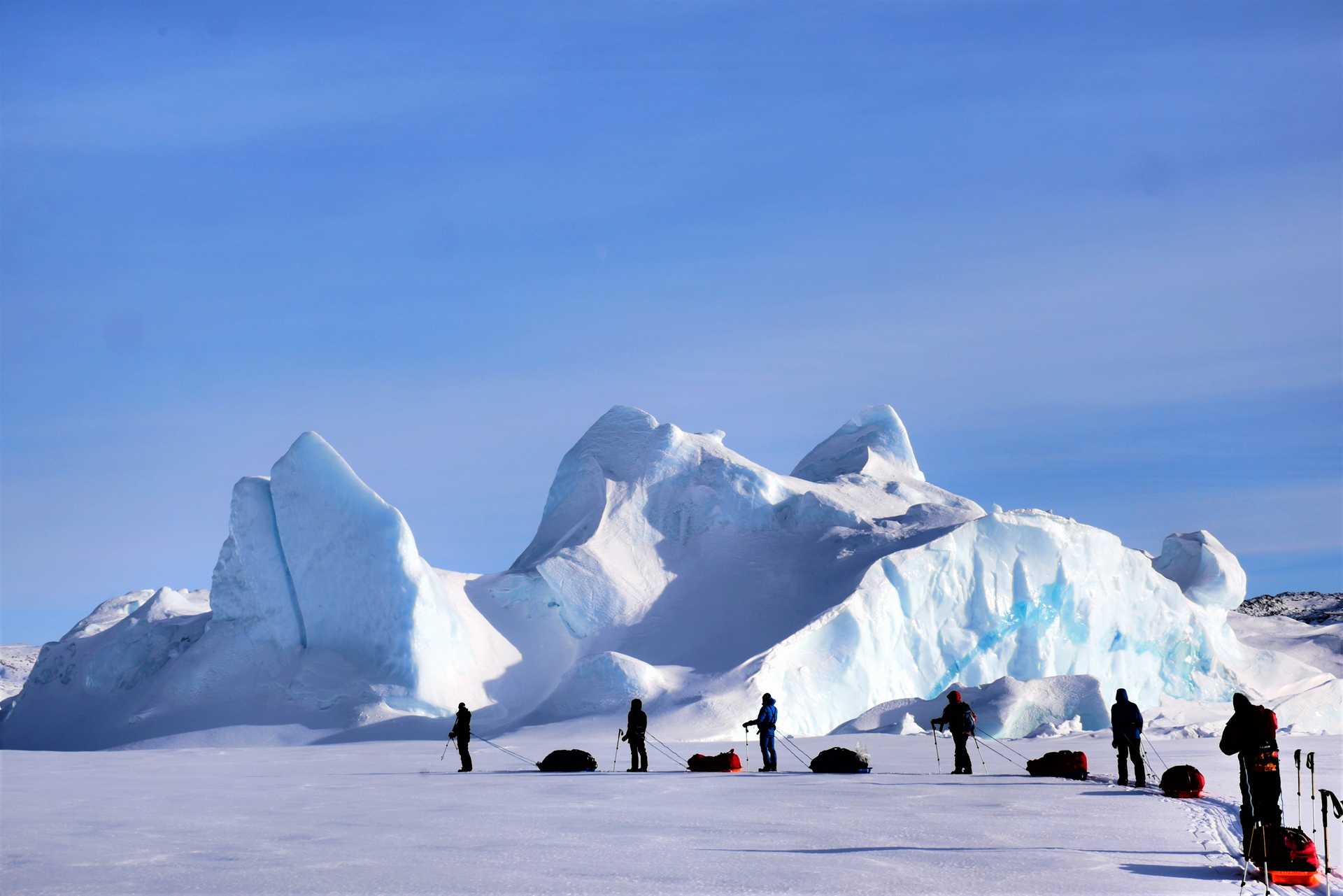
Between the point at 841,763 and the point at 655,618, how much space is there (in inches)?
756

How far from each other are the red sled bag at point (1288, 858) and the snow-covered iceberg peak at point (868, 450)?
36.1 m

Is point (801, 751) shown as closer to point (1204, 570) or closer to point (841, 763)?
point (841, 763)

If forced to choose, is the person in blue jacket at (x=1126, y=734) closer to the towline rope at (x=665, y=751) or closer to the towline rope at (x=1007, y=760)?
the towline rope at (x=1007, y=760)

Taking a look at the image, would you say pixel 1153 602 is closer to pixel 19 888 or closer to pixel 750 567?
pixel 750 567

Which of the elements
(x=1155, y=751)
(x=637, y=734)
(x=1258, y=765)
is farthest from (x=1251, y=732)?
(x=1155, y=751)

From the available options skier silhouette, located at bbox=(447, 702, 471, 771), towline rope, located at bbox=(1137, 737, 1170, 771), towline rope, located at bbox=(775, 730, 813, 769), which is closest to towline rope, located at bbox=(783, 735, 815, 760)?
towline rope, located at bbox=(775, 730, 813, 769)

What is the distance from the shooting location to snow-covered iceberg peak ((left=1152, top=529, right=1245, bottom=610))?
4444 centimetres

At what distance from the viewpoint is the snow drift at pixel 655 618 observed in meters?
33.2

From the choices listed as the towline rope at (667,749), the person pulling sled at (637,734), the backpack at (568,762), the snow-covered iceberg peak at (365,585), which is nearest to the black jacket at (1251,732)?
the person pulling sled at (637,734)

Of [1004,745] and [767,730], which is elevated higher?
[767,730]

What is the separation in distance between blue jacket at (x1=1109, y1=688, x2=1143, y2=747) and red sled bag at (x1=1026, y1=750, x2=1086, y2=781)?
1432 mm

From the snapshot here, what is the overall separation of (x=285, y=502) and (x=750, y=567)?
12.6 meters

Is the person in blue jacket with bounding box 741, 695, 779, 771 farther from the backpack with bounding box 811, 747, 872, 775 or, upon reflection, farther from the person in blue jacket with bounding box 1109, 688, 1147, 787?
the person in blue jacket with bounding box 1109, 688, 1147, 787

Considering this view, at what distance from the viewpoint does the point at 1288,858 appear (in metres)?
9.09
